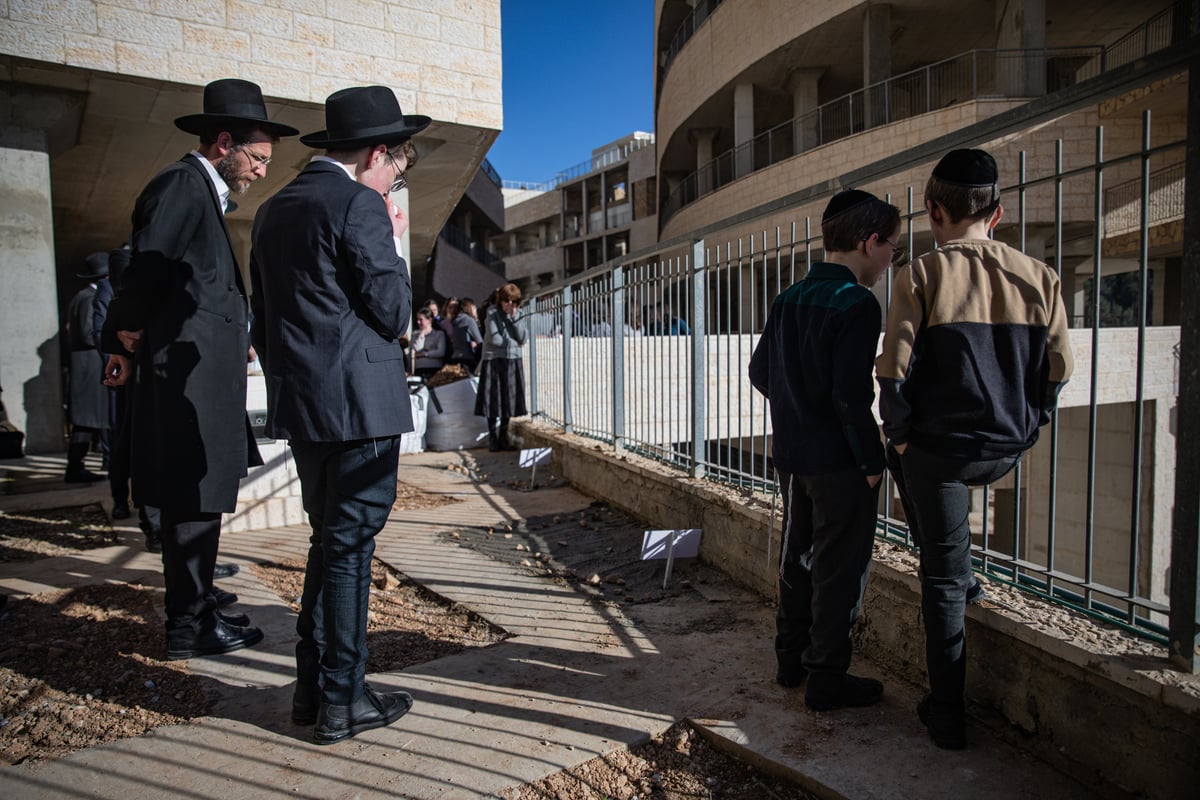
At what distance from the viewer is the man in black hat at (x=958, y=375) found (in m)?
2.07

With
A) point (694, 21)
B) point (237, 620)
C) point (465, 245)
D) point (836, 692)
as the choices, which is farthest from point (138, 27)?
point (465, 245)

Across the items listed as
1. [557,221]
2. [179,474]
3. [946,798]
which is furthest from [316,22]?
[557,221]

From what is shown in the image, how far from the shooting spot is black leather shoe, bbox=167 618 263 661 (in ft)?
9.62

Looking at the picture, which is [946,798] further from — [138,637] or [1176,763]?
[138,637]

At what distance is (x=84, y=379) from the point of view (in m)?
6.37

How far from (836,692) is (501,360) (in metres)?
6.53

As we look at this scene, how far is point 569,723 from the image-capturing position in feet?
7.97

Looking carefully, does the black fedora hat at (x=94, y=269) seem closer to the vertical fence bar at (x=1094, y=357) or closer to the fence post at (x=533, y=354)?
the fence post at (x=533, y=354)

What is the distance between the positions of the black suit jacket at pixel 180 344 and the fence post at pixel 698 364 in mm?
2524

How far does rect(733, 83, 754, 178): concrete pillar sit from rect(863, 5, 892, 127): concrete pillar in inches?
171

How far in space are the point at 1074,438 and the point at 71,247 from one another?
1952 cm

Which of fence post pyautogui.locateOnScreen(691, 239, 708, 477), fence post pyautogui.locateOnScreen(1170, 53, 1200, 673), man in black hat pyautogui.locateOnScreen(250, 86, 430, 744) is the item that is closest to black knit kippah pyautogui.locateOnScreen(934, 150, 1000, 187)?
fence post pyautogui.locateOnScreen(1170, 53, 1200, 673)

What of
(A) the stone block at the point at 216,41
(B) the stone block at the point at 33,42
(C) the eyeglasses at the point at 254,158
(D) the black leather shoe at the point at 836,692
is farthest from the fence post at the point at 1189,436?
(B) the stone block at the point at 33,42

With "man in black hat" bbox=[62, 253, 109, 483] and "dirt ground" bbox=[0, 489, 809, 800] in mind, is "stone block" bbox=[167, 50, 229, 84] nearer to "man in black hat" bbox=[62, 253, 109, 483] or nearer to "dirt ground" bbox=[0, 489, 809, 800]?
"man in black hat" bbox=[62, 253, 109, 483]
